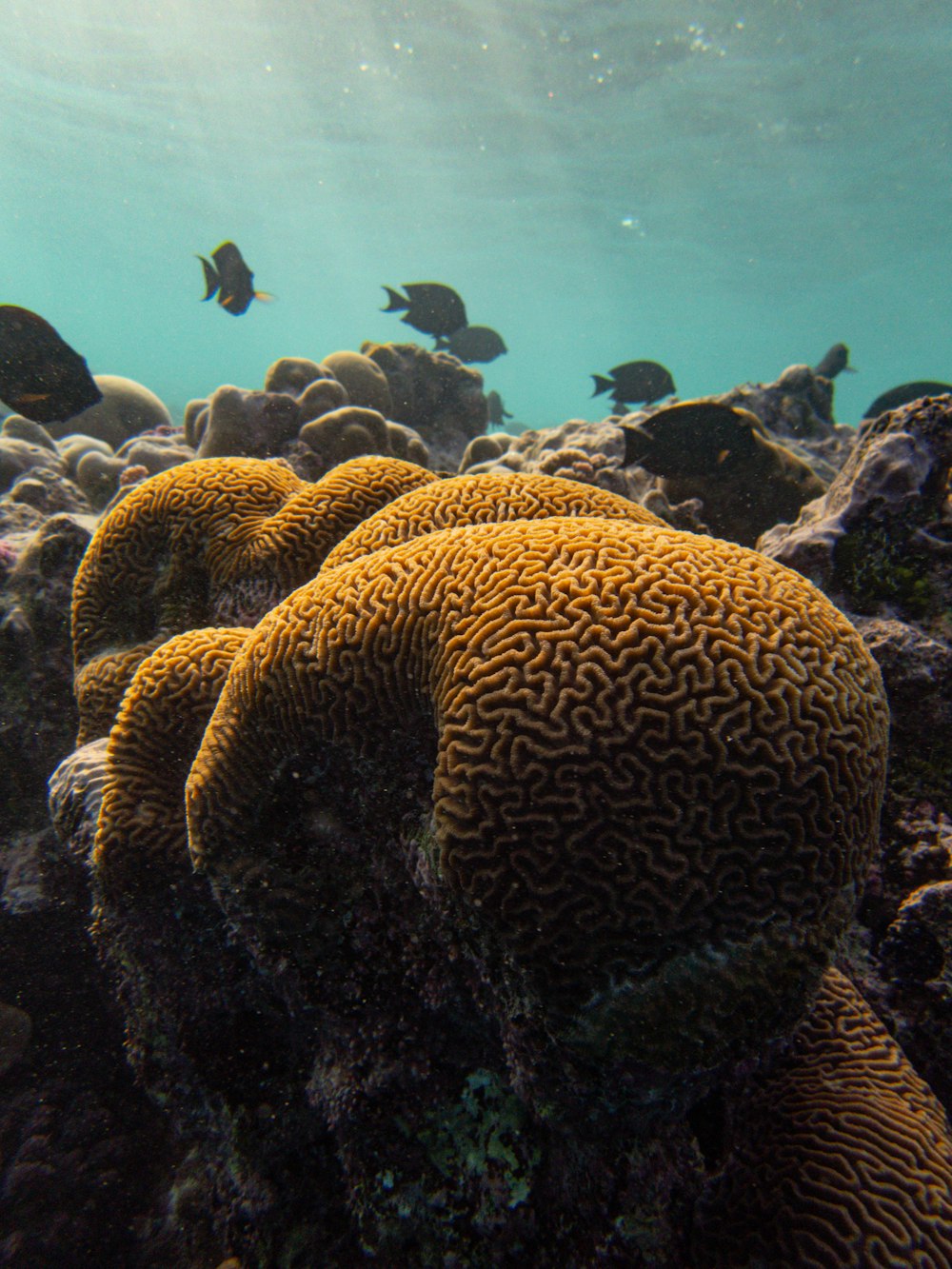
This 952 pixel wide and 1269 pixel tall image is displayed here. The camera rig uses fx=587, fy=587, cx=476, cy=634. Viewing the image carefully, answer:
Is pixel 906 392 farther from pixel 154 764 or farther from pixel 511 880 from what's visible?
pixel 154 764

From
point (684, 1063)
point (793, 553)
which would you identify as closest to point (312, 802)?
point (684, 1063)

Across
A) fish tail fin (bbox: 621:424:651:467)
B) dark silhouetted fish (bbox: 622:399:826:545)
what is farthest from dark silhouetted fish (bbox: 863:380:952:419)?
fish tail fin (bbox: 621:424:651:467)

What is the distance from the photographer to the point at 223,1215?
2664 millimetres

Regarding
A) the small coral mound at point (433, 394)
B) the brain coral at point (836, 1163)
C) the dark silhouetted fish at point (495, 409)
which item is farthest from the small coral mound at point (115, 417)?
the brain coral at point (836, 1163)

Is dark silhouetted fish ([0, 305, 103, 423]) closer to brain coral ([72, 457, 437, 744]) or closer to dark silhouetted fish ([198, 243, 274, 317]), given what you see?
dark silhouetted fish ([198, 243, 274, 317])

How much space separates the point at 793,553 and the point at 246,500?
3275 mm

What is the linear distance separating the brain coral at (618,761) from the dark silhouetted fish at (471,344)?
11.1m

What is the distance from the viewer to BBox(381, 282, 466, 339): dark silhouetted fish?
1048 centimetres

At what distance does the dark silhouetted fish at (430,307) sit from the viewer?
10477 mm

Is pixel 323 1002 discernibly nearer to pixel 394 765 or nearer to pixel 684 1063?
pixel 394 765

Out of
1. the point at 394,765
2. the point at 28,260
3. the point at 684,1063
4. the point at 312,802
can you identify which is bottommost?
the point at 684,1063

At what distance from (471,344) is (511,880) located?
1215 centimetres

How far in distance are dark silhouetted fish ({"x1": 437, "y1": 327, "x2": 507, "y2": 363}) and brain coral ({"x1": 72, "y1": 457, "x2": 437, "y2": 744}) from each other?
949 cm

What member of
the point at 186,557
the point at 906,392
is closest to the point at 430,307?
the point at 906,392
